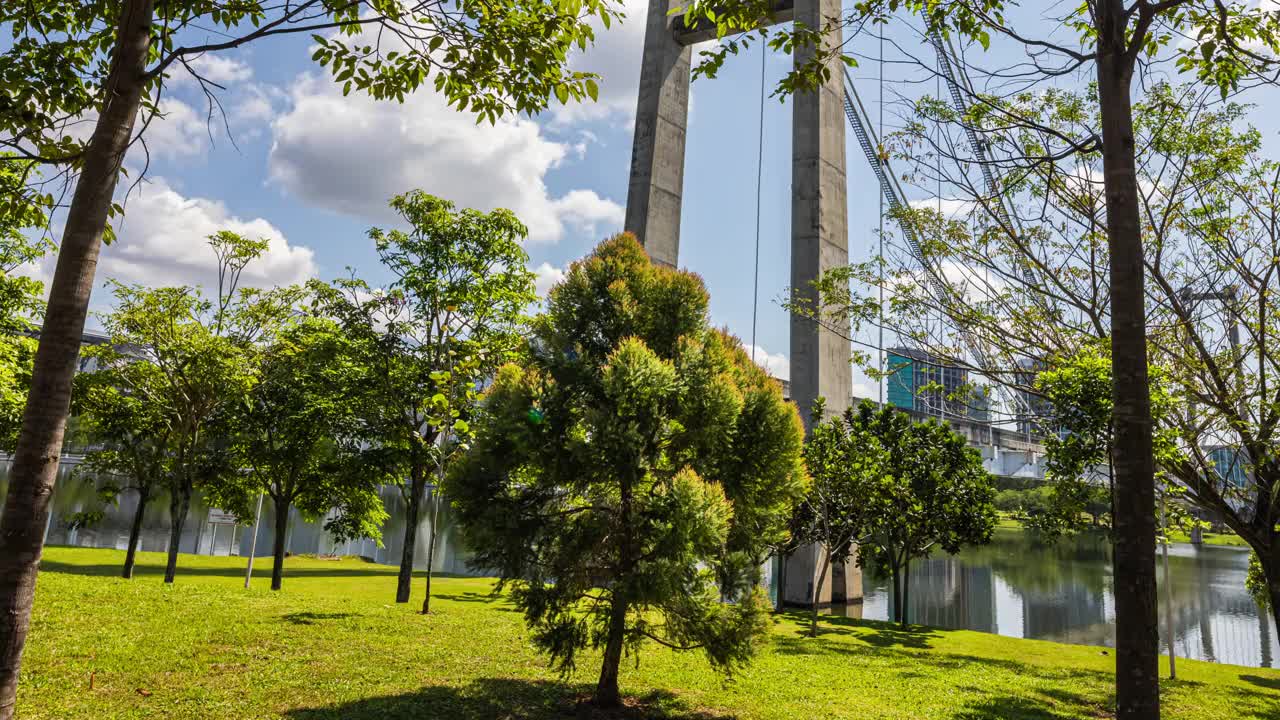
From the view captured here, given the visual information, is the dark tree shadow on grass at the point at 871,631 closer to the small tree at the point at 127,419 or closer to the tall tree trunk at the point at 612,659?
the tall tree trunk at the point at 612,659

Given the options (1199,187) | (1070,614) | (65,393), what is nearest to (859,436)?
(1199,187)

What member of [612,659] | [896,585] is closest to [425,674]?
[612,659]

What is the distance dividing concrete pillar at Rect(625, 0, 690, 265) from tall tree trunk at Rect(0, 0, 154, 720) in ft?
57.4

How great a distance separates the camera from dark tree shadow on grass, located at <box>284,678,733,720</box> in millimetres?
7066

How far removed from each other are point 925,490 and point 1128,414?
19336 millimetres

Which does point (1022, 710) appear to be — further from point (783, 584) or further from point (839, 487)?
point (783, 584)

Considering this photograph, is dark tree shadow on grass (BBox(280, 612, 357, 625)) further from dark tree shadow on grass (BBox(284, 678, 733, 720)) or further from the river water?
the river water

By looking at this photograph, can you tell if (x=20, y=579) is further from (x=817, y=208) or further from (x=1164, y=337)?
(x=817, y=208)

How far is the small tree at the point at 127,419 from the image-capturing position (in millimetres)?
18828

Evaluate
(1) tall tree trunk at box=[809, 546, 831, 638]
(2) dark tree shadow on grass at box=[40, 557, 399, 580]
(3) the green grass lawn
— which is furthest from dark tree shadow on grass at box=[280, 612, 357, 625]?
(2) dark tree shadow on grass at box=[40, 557, 399, 580]

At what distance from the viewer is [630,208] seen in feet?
71.9

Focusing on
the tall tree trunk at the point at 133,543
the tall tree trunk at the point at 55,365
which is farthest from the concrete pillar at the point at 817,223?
the tall tree trunk at the point at 133,543

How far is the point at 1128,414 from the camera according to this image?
4562 millimetres

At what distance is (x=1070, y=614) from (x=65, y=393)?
35173 mm
